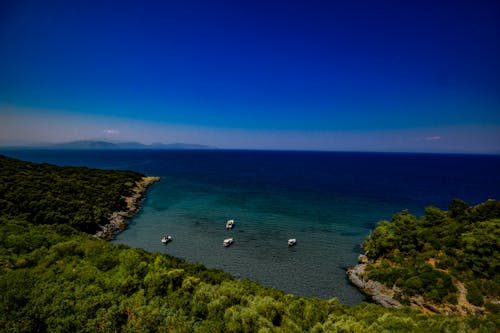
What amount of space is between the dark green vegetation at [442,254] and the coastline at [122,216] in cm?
4395

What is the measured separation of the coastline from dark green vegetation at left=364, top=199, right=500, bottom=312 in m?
43.9

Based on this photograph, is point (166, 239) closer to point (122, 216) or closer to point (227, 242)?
point (227, 242)

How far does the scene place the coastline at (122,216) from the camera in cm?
3944

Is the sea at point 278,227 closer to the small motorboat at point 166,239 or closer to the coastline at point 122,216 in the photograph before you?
the small motorboat at point 166,239

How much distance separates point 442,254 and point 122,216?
57275 mm

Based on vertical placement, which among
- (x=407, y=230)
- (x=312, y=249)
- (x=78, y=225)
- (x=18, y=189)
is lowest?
(x=312, y=249)

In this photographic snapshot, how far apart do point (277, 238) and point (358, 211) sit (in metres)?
28.0

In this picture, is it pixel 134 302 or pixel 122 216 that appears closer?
pixel 134 302

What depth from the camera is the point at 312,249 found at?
36.1m

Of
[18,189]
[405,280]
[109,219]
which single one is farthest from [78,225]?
[405,280]

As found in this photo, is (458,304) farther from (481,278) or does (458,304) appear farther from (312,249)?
(312,249)

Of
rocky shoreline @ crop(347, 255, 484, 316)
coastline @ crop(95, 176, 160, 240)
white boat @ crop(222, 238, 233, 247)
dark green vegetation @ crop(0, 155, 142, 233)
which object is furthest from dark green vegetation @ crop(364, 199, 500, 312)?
dark green vegetation @ crop(0, 155, 142, 233)

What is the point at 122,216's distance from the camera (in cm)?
4756

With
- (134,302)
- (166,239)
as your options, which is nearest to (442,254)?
(134,302)
